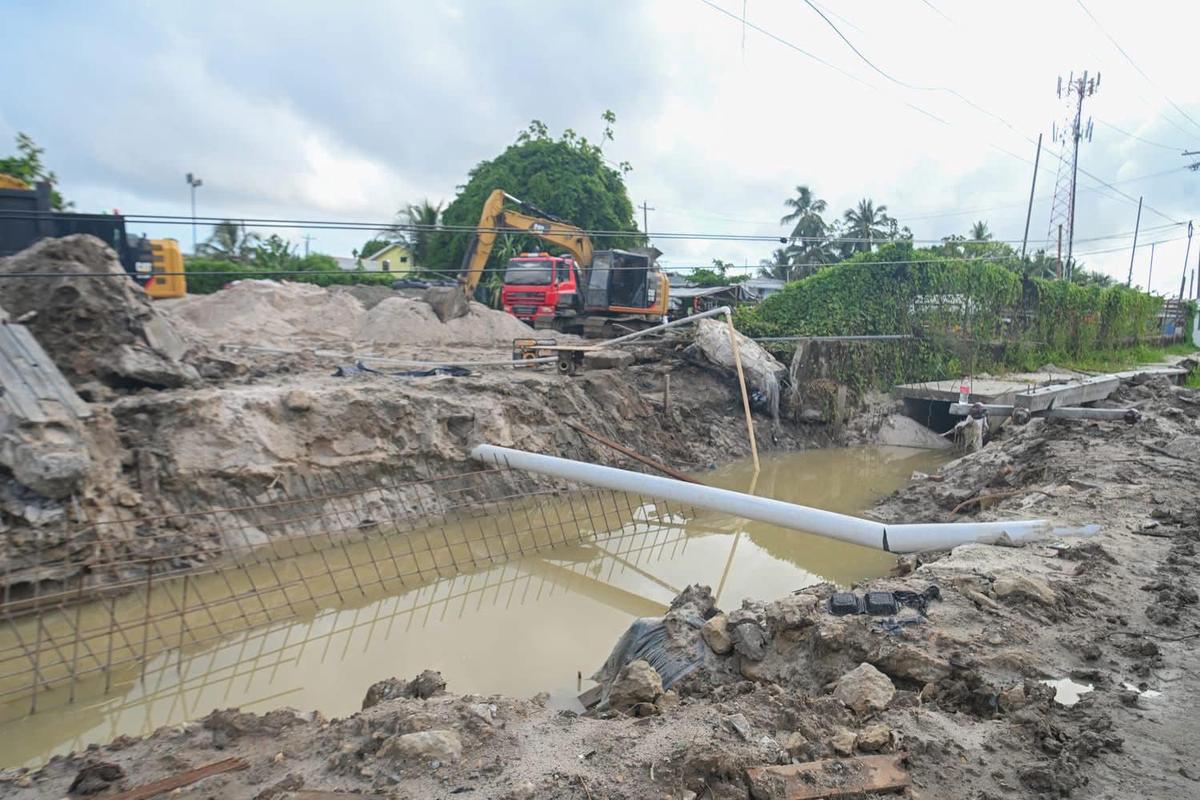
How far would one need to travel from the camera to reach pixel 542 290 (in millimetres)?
17953

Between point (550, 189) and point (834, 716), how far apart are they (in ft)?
88.3

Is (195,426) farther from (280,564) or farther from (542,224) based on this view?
(542,224)

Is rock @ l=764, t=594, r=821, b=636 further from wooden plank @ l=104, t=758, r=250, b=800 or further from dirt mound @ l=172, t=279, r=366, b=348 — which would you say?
dirt mound @ l=172, t=279, r=366, b=348

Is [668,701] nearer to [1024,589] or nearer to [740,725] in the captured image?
[740,725]

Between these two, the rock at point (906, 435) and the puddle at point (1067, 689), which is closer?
the puddle at point (1067, 689)

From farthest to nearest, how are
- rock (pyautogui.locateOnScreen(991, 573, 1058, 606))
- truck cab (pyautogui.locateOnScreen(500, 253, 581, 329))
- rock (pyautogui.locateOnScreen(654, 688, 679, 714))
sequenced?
1. truck cab (pyautogui.locateOnScreen(500, 253, 581, 329))
2. rock (pyautogui.locateOnScreen(991, 573, 1058, 606))
3. rock (pyautogui.locateOnScreen(654, 688, 679, 714))

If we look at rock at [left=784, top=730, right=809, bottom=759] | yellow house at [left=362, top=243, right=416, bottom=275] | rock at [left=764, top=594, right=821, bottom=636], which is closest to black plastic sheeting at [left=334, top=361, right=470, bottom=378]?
rock at [left=764, top=594, right=821, bottom=636]

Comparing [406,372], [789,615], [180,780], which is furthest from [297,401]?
[789,615]

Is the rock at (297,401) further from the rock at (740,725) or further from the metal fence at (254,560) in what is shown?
the rock at (740,725)

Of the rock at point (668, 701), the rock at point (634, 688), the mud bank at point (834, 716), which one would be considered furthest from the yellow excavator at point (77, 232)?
the rock at point (668, 701)

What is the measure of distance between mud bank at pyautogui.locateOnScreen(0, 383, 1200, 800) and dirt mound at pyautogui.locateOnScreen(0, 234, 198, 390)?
5.76 metres

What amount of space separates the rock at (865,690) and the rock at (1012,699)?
501mm

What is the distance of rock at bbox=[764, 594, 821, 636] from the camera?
4426 millimetres

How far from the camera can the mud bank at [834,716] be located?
2998mm
